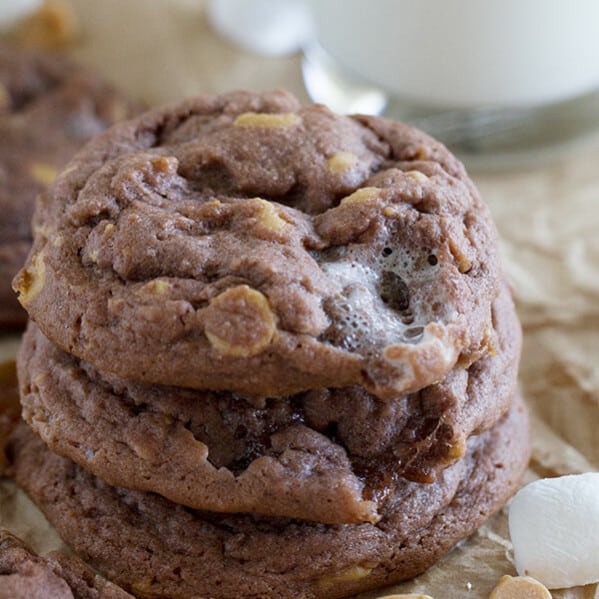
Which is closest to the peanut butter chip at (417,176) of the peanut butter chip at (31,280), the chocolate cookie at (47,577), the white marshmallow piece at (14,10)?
the peanut butter chip at (31,280)

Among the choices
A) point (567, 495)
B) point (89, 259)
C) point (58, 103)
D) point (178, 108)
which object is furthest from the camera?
point (58, 103)

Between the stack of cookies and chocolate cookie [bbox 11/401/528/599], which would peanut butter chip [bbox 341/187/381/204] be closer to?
the stack of cookies

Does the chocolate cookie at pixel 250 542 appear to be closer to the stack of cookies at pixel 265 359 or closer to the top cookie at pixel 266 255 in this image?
the stack of cookies at pixel 265 359

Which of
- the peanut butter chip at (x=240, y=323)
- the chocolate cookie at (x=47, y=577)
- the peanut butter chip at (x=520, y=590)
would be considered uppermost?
the peanut butter chip at (x=240, y=323)

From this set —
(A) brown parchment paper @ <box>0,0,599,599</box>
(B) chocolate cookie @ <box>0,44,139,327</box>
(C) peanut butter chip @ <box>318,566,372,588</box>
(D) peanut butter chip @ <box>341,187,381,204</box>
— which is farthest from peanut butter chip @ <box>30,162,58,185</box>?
(C) peanut butter chip @ <box>318,566,372,588</box>

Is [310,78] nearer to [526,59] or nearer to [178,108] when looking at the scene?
[526,59]

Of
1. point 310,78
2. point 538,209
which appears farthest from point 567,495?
point 310,78
